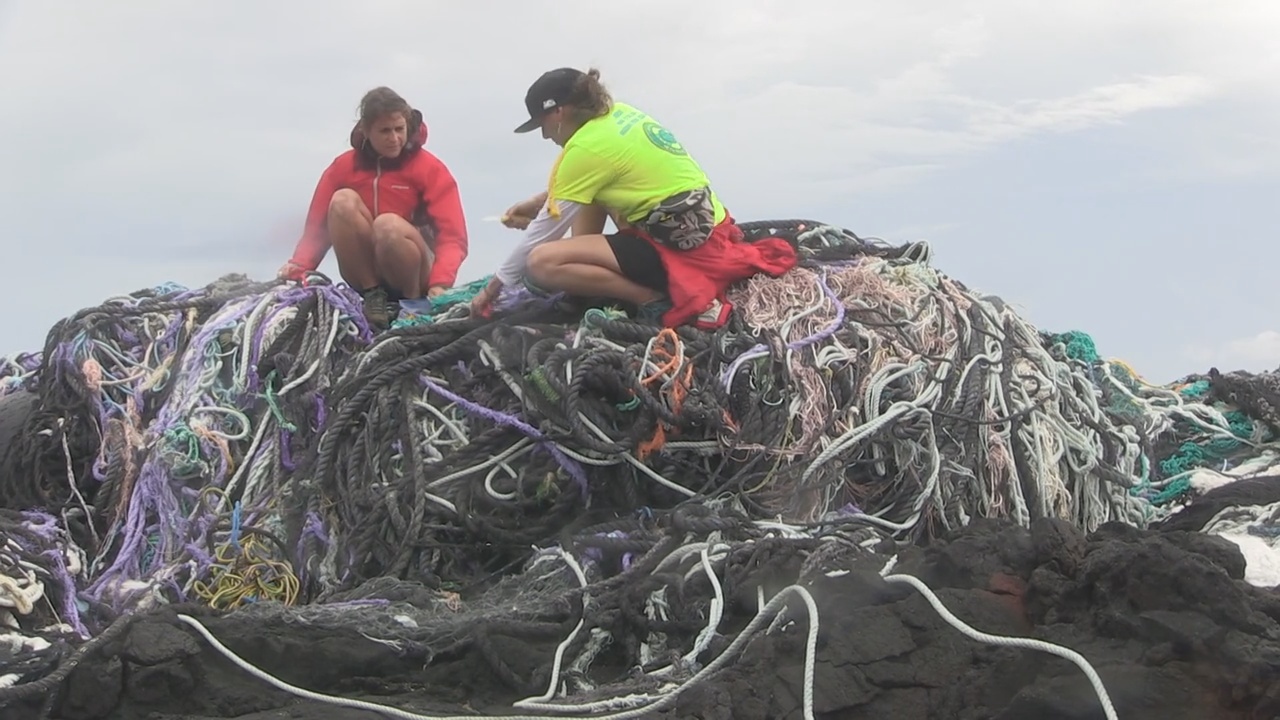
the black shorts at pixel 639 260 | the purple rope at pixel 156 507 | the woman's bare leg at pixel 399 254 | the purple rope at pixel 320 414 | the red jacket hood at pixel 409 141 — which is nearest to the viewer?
the purple rope at pixel 156 507

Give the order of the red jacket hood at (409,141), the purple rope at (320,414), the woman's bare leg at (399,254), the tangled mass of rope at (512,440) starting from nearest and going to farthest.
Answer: the tangled mass of rope at (512,440), the purple rope at (320,414), the woman's bare leg at (399,254), the red jacket hood at (409,141)

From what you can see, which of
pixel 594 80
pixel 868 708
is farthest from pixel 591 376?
pixel 868 708

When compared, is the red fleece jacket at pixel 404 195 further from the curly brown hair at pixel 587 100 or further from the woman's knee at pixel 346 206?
the curly brown hair at pixel 587 100

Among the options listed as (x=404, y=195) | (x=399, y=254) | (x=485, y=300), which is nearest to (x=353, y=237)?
(x=399, y=254)

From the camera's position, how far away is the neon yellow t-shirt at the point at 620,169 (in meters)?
5.36

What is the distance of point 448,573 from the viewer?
481cm

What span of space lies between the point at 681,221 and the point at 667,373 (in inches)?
28.9

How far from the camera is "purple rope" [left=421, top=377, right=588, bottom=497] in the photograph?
16.3 ft

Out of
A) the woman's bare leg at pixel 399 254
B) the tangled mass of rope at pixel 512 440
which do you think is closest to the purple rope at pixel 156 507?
the tangled mass of rope at pixel 512 440

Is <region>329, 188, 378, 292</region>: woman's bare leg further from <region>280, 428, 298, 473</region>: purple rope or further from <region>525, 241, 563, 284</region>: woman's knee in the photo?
<region>525, 241, 563, 284</region>: woman's knee

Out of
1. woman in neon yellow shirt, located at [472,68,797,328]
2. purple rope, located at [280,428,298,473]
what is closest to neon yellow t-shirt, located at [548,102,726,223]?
woman in neon yellow shirt, located at [472,68,797,328]

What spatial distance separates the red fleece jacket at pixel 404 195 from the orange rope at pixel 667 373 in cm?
157

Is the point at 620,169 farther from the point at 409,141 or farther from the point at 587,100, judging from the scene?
the point at 409,141

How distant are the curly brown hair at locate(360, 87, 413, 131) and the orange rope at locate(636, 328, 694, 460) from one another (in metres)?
1.89
